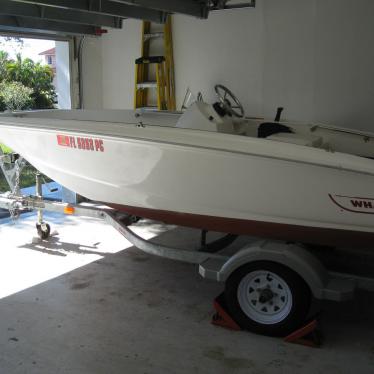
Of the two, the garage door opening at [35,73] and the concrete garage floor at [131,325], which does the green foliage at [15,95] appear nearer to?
the garage door opening at [35,73]

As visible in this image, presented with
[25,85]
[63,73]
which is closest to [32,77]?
[25,85]

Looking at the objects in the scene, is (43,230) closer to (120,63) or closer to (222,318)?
(222,318)

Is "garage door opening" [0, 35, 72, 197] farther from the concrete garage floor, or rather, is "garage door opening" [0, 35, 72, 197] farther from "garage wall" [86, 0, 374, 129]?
the concrete garage floor

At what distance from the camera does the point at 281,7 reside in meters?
4.62

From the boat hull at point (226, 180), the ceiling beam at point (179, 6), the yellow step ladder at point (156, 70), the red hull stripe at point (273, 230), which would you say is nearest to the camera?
the boat hull at point (226, 180)

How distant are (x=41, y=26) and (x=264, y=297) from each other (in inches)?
139

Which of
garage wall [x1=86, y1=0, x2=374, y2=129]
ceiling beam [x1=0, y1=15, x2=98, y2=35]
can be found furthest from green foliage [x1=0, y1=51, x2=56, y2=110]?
garage wall [x1=86, y1=0, x2=374, y2=129]

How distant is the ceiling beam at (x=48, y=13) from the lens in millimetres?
4105

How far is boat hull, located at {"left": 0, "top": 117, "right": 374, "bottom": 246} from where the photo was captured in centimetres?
254

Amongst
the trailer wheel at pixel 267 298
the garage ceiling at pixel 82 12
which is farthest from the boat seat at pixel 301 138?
the garage ceiling at pixel 82 12

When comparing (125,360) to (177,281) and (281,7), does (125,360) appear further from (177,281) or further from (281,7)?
(281,7)

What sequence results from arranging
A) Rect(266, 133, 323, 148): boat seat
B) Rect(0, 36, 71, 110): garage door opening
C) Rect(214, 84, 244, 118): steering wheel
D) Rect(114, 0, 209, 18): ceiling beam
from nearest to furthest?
1. Rect(266, 133, 323, 148): boat seat
2. Rect(214, 84, 244, 118): steering wheel
3. Rect(114, 0, 209, 18): ceiling beam
4. Rect(0, 36, 71, 110): garage door opening

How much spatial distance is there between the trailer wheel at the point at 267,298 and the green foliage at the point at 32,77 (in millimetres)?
4989

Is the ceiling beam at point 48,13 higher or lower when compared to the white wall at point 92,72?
higher
